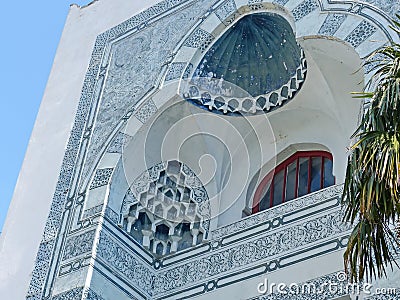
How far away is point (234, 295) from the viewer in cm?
653

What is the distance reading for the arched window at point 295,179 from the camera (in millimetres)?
7121

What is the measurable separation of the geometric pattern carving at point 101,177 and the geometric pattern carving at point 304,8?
6.51 feet

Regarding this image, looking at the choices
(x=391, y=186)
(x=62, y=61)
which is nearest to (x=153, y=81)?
(x=62, y=61)

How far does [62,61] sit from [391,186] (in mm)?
5645

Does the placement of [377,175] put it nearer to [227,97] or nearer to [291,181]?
[291,181]

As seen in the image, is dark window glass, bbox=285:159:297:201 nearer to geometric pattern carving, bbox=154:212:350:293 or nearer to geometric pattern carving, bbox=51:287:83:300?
geometric pattern carving, bbox=154:212:350:293

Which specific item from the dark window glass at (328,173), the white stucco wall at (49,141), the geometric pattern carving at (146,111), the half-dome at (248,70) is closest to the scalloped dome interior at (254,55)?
the half-dome at (248,70)

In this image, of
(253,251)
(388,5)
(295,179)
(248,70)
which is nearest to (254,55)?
(248,70)

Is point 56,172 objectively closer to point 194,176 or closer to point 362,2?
point 194,176

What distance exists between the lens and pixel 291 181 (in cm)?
734

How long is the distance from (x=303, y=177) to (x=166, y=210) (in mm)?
1203

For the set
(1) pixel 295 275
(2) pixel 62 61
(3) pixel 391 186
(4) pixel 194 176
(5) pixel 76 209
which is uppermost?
(2) pixel 62 61

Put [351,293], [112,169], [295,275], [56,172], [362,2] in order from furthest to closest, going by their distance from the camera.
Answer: [56,172] → [112,169] → [362,2] → [295,275] → [351,293]

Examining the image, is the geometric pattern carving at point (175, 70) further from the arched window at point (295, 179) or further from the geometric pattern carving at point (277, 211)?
the geometric pattern carving at point (277, 211)
